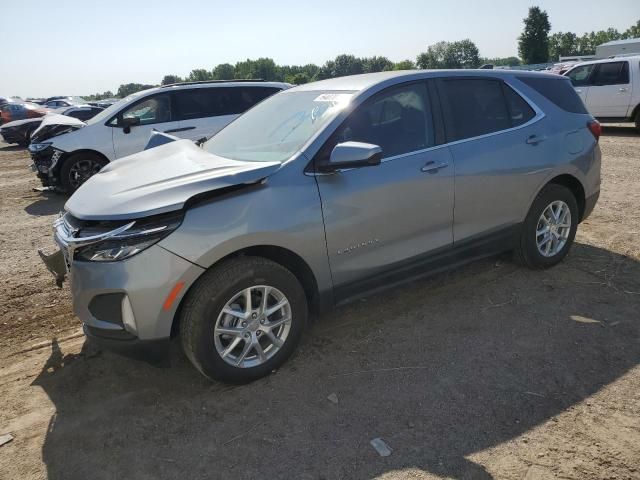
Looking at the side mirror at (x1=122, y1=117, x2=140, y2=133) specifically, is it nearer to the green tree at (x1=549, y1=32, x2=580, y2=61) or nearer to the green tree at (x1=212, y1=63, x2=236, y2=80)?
the green tree at (x1=549, y1=32, x2=580, y2=61)

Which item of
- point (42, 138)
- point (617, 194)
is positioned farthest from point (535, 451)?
point (42, 138)

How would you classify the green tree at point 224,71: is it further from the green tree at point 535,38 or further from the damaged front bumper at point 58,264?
the damaged front bumper at point 58,264

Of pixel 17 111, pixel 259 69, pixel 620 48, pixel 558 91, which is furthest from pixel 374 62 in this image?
pixel 558 91

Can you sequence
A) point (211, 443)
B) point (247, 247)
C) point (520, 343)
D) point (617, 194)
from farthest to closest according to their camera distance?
point (617, 194) → point (520, 343) → point (247, 247) → point (211, 443)

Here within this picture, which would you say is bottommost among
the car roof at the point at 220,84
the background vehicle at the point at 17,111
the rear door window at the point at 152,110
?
the rear door window at the point at 152,110

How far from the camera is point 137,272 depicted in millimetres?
2699

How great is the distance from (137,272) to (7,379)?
149 centimetres

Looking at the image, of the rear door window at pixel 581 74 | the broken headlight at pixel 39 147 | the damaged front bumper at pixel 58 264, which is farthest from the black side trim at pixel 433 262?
the rear door window at pixel 581 74

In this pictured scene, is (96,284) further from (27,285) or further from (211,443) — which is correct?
(27,285)

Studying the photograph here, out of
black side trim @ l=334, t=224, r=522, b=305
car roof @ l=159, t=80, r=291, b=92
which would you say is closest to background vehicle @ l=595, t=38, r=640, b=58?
car roof @ l=159, t=80, r=291, b=92

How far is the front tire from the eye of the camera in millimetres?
2883

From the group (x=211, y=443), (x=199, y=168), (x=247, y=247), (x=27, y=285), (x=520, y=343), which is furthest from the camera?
(x=27, y=285)

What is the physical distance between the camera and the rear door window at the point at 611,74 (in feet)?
42.4

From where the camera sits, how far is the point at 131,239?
8.92 ft
